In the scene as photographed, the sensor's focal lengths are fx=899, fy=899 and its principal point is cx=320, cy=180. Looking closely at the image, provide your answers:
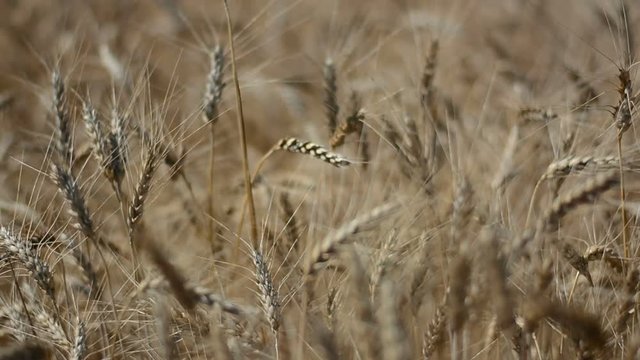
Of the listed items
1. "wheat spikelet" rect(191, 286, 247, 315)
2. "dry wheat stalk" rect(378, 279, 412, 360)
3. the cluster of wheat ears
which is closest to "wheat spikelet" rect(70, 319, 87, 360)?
the cluster of wheat ears

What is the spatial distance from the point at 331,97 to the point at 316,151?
21.3 inches

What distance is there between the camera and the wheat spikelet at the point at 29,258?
1.80 meters

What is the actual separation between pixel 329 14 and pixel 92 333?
12.2 ft

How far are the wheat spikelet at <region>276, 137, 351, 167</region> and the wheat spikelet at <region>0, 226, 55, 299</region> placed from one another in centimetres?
63

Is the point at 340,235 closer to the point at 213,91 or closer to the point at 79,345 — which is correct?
the point at 79,345

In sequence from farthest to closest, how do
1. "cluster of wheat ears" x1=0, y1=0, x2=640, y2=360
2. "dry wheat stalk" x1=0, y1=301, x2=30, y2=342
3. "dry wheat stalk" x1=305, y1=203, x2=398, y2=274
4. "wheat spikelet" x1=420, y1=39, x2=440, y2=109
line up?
"wheat spikelet" x1=420, y1=39, x2=440, y2=109 → "dry wheat stalk" x1=0, y1=301, x2=30, y2=342 → "dry wheat stalk" x1=305, y1=203, x2=398, y2=274 → "cluster of wheat ears" x1=0, y1=0, x2=640, y2=360

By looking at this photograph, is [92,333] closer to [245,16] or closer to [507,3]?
[507,3]

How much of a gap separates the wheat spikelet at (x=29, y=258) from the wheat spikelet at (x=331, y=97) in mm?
953

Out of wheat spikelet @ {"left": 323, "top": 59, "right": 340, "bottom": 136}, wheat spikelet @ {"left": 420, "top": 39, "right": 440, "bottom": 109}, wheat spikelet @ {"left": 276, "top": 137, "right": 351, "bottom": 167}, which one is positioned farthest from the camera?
wheat spikelet @ {"left": 420, "top": 39, "right": 440, "bottom": 109}

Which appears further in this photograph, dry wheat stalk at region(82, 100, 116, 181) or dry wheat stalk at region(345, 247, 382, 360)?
dry wheat stalk at region(82, 100, 116, 181)

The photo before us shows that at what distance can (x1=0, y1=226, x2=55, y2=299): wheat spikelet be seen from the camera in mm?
1802

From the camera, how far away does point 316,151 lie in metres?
2.04

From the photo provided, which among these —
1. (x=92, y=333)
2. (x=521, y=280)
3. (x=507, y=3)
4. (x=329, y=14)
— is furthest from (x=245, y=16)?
(x=521, y=280)

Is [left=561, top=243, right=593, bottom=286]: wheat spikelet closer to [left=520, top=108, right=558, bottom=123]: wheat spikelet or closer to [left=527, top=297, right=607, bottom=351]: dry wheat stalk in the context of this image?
[left=527, top=297, right=607, bottom=351]: dry wheat stalk
